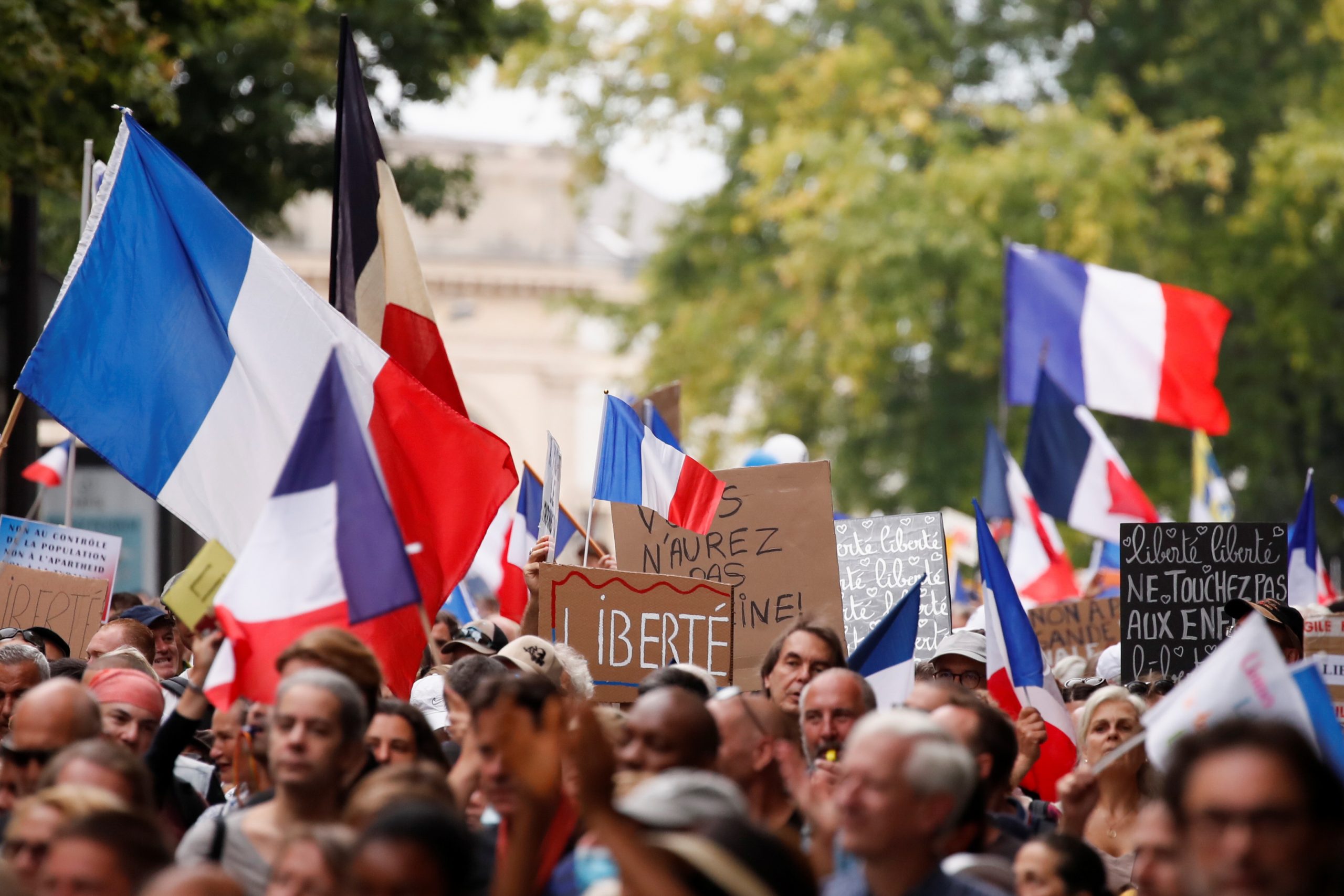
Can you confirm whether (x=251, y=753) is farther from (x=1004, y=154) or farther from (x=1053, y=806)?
(x=1004, y=154)

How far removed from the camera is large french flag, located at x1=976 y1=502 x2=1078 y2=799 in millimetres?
7172

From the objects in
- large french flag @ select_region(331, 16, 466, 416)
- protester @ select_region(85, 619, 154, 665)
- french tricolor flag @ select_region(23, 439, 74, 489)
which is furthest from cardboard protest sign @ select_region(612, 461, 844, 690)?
french tricolor flag @ select_region(23, 439, 74, 489)

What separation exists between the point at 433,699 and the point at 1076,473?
770 cm

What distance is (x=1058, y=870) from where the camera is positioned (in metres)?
4.55

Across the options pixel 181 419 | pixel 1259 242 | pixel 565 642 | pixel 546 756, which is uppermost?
pixel 1259 242

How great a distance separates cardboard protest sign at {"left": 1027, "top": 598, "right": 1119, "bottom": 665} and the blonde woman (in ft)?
11.0

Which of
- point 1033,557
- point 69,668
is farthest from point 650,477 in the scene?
point 1033,557

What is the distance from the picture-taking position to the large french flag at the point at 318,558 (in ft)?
17.7

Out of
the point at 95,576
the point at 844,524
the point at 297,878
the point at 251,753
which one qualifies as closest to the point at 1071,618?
the point at 844,524

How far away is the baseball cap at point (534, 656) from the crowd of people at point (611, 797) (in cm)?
6

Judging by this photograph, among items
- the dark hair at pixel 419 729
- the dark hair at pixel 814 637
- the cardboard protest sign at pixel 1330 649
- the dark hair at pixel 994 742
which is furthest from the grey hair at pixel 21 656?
the cardboard protest sign at pixel 1330 649

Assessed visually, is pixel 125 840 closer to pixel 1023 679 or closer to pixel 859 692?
pixel 859 692

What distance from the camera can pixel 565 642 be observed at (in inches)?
289

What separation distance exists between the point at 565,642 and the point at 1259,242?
1863cm
